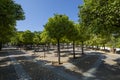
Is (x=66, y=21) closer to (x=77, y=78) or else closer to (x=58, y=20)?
(x=58, y=20)

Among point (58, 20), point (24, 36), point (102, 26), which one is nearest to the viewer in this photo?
point (102, 26)

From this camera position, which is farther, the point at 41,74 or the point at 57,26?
the point at 57,26

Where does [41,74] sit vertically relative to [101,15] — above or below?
below

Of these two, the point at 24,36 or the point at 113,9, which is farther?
the point at 24,36

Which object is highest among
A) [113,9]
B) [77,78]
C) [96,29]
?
[113,9]

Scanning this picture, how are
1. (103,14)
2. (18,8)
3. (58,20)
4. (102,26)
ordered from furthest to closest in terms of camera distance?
(58,20) < (18,8) < (102,26) < (103,14)

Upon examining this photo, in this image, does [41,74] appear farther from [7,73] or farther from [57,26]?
[57,26]

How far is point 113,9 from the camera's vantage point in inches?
609

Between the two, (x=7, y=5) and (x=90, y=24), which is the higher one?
(x=7, y=5)

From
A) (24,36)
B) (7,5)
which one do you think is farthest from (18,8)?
(24,36)

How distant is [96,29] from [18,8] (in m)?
8.12

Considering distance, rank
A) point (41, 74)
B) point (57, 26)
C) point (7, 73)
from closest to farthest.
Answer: point (41, 74) → point (7, 73) → point (57, 26)

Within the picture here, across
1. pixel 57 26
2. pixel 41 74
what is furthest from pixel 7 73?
pixel 57 26

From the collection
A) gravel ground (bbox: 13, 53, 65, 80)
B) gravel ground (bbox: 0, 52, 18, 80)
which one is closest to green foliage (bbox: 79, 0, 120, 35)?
gravel ground (bbox: 13, 53, 65, 80)
